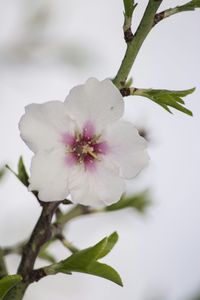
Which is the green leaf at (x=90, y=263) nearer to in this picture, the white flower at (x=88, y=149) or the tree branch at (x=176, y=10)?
the white flower at (x=88, y=149)

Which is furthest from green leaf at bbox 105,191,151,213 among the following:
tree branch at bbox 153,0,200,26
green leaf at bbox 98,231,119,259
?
tree branch at bbox 153,0,200,26

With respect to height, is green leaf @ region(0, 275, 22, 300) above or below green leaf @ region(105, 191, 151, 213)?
above

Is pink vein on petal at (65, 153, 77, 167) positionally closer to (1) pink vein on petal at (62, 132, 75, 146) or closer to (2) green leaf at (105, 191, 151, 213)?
(1) pink vein on petal at (62, 132, 75, 146)

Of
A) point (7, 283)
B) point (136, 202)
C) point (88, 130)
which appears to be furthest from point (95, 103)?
point (136, 202)

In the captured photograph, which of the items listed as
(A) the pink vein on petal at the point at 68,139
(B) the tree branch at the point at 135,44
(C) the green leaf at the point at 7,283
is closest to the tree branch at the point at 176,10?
(B) the tree branch at the point at 135,44

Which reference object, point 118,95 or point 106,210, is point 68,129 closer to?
point 118,95

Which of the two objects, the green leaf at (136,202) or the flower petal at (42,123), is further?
the green leaf at (136,202)

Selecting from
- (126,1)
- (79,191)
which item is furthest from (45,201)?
(126,1)
